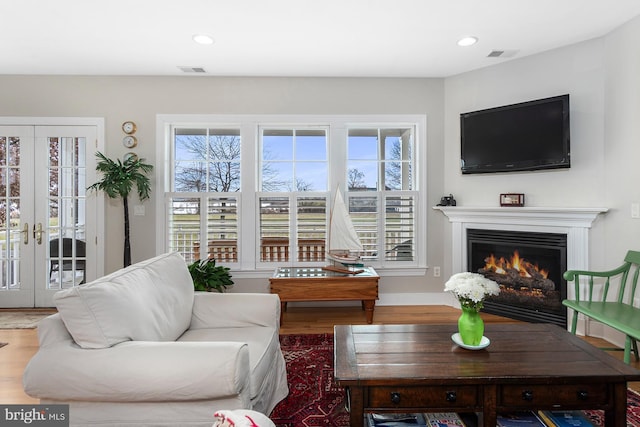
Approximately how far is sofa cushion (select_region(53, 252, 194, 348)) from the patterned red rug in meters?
0.78

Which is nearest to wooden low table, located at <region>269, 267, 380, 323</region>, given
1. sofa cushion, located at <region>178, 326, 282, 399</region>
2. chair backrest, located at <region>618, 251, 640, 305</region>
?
sofa cushion, located at <region>178, 326, 282, 399</region>

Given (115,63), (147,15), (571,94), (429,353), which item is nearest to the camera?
(429,353)

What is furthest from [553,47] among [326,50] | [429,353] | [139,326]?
[139,326]

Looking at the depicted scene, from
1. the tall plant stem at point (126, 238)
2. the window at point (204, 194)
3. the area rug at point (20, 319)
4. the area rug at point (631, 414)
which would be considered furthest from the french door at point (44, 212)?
the area rug at point (631, 414)

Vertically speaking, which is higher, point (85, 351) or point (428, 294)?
point (85, 351)

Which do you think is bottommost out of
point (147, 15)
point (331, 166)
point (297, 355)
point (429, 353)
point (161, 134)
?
point (297, 355)

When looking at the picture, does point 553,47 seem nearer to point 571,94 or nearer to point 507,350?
point 571,94

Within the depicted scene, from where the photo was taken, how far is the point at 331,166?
3.96 m

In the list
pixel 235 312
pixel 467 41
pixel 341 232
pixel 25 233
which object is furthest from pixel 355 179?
pixel 25 233

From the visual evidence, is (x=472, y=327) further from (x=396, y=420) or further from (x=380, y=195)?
(x=380, y=195)

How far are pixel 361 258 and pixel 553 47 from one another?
9.11 feet

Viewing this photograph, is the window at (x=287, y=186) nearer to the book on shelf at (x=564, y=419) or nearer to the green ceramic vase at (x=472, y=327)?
the green ceramic vase at (x=472, y=327)

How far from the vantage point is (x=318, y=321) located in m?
3.53

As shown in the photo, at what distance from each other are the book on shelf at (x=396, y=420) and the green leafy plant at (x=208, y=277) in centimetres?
225
